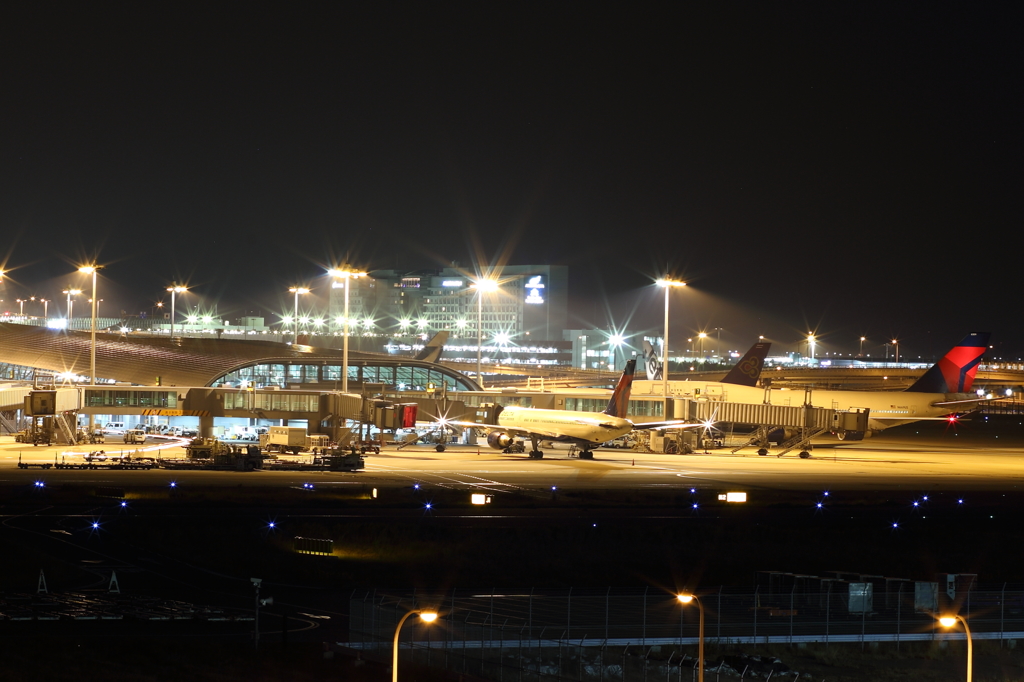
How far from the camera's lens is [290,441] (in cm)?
7075

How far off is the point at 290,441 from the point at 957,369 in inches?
2377

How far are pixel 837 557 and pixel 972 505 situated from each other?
13.7m

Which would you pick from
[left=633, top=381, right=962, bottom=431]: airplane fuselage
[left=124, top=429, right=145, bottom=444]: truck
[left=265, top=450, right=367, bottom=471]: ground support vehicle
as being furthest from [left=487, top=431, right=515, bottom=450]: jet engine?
[left=124, top=429, right=145, bottom=444]: truck

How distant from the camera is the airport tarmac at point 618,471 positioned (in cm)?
5116

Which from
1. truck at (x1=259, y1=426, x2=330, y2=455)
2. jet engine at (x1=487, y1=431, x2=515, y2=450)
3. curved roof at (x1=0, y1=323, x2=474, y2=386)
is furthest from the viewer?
curved roof at (x1=0, y1=323, x2=474, y2=386)

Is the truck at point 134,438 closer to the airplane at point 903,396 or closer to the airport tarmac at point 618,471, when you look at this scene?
the airport tarmac at point 618,471

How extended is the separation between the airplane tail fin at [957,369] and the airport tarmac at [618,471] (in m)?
6.46

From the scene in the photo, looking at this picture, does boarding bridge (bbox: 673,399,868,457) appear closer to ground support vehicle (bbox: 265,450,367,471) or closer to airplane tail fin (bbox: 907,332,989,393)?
airplane tail fin (bbox: 907,332,989,393)

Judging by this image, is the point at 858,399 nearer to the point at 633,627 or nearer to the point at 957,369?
the point at 957,369

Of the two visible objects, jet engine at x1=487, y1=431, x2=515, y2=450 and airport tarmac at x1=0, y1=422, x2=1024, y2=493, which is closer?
airport tarmac at x1=0, y1=422, x2=1024, y2=493

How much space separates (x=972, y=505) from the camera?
150ft

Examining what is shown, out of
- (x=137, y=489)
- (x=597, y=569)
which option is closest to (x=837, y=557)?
(x=597, y=569)

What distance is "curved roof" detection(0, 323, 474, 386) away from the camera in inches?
3743

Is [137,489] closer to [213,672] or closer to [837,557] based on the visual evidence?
[213,672]
